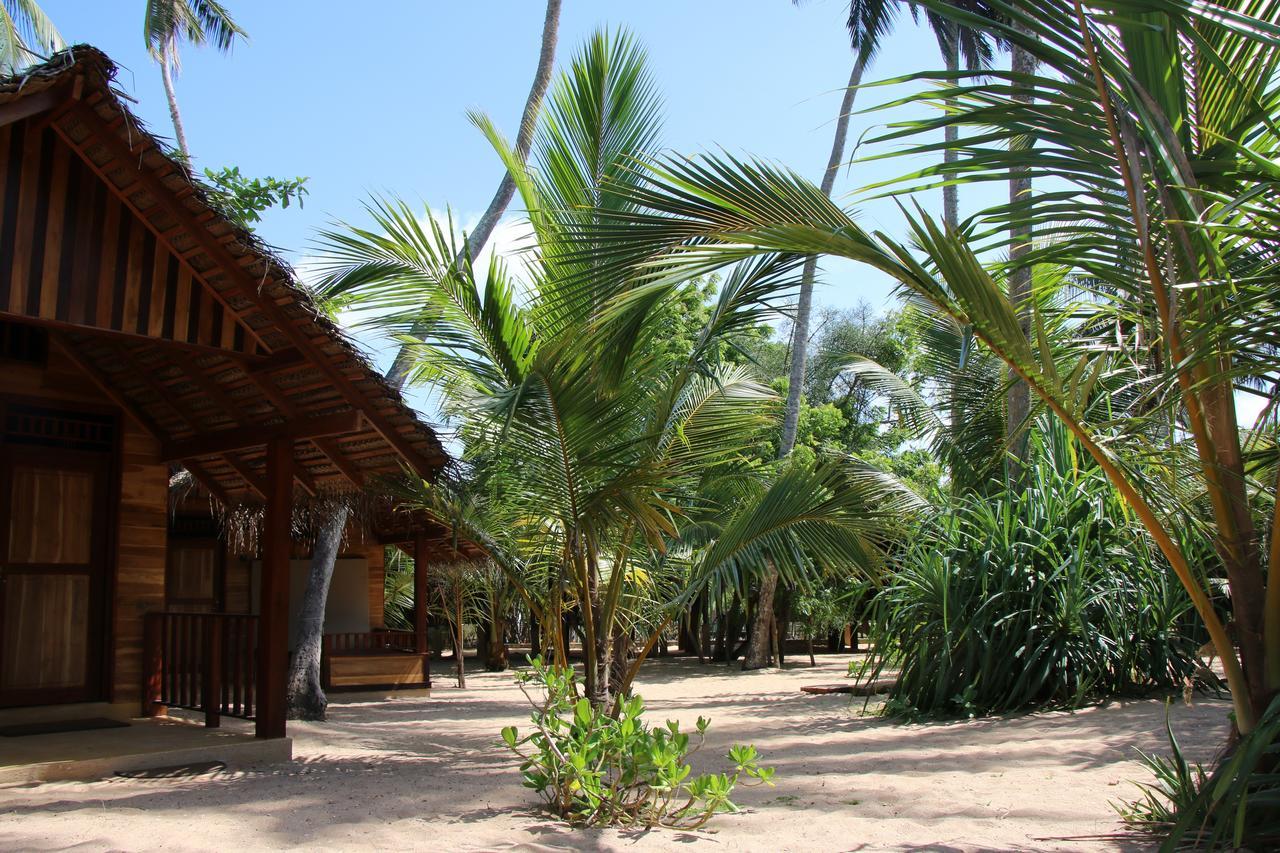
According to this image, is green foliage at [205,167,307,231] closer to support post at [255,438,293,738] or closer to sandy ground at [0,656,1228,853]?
support post at [255,438,293,738]

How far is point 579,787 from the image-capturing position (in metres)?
4.74

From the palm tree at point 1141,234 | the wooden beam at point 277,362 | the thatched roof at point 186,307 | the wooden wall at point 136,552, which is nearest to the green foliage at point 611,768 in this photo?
the palm tree at point 1141,234

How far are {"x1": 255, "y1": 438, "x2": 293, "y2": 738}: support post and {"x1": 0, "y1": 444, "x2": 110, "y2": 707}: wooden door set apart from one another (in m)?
1.72

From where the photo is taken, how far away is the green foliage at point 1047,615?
7.79 m

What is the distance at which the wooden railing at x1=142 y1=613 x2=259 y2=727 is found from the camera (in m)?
7.04

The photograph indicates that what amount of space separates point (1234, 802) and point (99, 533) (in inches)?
291

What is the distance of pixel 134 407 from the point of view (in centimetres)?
775

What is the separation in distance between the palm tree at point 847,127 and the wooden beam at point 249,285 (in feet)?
40.7

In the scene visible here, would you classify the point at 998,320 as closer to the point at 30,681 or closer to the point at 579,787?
the point at 579,787

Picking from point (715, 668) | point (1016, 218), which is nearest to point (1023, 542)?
point (1016, 218)

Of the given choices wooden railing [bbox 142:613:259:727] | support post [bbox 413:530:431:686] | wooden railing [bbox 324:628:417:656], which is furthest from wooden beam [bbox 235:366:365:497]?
wooden railing [bbox 324:628:417:656]

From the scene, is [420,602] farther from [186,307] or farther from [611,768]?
[611,768]

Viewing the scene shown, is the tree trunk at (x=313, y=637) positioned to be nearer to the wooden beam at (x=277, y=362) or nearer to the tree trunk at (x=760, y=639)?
the wooden beam at (x=277, y=362)

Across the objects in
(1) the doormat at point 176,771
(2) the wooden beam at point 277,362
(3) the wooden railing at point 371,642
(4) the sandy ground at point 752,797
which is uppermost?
(2) the wooden beam at point 277,362
